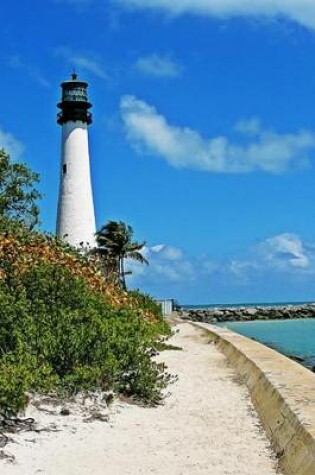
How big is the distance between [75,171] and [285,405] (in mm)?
35809

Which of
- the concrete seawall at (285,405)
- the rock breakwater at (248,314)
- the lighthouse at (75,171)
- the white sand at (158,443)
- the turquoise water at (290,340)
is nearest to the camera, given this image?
the concrete seawall at (285,405)

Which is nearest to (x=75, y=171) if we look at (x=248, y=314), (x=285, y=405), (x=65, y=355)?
(x=65, y=355)

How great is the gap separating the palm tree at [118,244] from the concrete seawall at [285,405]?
36.4 m

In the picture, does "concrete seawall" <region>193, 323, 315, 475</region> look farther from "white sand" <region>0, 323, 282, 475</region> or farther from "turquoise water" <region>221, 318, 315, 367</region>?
"turquoise water" <region>221, 318, 315, 367</region>

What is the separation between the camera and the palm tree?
160 feet

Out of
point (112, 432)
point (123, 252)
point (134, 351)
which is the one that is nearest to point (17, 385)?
point (112, 432)

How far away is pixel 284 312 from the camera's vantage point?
A: 82.9m

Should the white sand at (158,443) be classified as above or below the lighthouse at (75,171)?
below

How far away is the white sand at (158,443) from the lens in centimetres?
599

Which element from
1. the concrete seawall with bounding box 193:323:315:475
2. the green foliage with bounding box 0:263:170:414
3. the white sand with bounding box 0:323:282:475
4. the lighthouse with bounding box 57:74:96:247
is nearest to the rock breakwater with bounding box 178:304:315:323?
the lighthouse with bounding box 57:74:96:247

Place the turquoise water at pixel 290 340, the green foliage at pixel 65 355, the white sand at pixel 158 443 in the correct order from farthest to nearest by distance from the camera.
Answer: the turquoise water at pixel 290 340
the green foliage at pixel 65 355
the white sand at pixel 158 443

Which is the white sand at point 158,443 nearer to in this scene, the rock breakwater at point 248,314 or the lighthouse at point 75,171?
the lighthouse at point 75,171

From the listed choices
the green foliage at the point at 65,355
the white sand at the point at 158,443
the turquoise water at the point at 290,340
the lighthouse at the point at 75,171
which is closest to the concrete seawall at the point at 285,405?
the white sand at the point at 158,443

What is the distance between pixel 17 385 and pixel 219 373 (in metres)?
6.18
